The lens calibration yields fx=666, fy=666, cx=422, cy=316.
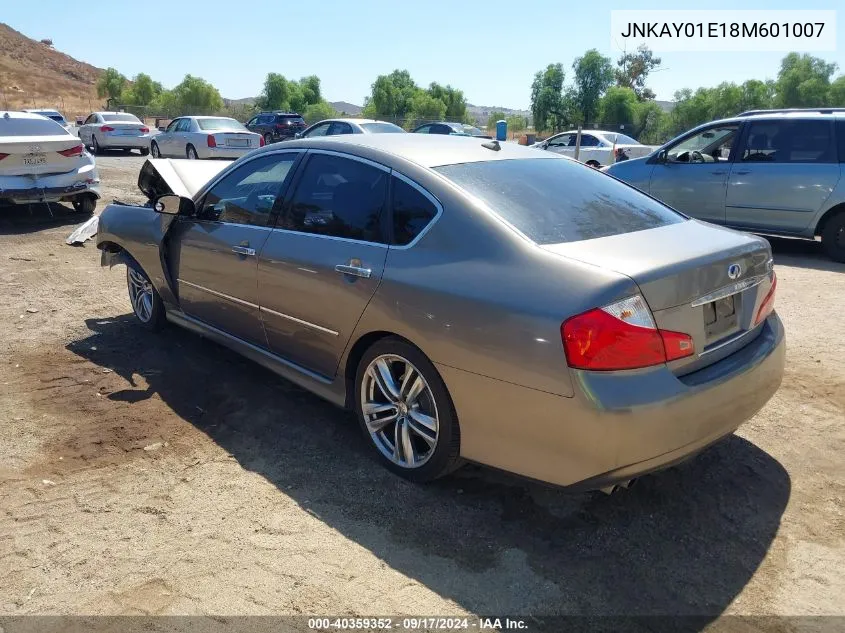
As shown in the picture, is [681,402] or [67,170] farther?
[67,170]

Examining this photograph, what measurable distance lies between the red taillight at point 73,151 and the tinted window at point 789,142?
10076 millimetres

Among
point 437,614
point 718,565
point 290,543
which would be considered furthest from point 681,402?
point 290,543

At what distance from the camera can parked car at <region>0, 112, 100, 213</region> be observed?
9.96 meters

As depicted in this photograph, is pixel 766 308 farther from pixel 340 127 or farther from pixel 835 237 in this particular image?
pixel 340 127

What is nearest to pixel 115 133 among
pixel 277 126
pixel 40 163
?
pixel 277 126

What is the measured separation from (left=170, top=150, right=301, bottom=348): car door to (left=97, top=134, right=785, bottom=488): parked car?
2 cm

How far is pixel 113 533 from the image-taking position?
119 inches

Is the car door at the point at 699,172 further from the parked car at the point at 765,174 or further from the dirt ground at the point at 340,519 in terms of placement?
the dirt ground at the point at 340,519

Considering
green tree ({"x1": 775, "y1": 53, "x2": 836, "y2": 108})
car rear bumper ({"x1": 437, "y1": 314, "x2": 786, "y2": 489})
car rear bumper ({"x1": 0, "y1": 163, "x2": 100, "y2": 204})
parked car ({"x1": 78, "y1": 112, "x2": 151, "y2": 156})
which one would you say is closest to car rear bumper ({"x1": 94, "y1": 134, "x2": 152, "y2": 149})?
parked car ({"x1": 78, "y1": 112, "x2": 151, "y2": 156})

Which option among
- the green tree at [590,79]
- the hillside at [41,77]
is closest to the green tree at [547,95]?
the green tree at [590,79]

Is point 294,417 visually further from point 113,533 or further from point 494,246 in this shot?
point 494,246

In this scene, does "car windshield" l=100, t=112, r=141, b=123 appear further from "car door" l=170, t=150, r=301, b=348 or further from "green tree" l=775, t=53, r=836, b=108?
"green tree" l=775, t=53, r=836, b=108

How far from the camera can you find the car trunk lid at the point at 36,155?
991 cm

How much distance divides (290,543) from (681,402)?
1778 mm
